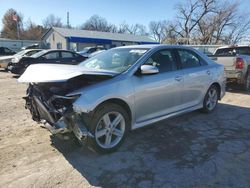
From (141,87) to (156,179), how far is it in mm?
1568

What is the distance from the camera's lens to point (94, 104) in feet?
12.6

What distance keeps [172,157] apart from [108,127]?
106cm

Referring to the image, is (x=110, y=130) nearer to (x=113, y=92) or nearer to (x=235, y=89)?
(x=113, y=92)

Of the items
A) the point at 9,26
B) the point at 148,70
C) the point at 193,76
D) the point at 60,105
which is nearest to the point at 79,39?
the point at 193,76

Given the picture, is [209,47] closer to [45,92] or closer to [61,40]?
[61,40]

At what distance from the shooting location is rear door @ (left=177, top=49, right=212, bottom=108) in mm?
5625

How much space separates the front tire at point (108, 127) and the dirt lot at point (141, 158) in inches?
6.4

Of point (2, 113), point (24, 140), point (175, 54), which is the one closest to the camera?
point (24, 140)

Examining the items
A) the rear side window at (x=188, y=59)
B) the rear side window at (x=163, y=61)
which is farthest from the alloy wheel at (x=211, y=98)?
the rear side window at (x=163, y=61)

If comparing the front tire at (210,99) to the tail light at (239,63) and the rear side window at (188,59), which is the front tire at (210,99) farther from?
the tail light at (239,63)

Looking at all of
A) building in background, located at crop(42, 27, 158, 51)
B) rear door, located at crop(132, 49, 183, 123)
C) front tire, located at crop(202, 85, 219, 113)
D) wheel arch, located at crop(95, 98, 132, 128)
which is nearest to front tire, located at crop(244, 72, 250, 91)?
front tire, located at crop(202, 85, 219, 113)

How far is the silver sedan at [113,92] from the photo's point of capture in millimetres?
3840

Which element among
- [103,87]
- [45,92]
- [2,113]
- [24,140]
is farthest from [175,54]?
[2,113]

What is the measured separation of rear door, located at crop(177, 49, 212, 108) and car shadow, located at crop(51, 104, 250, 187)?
0.57 m
